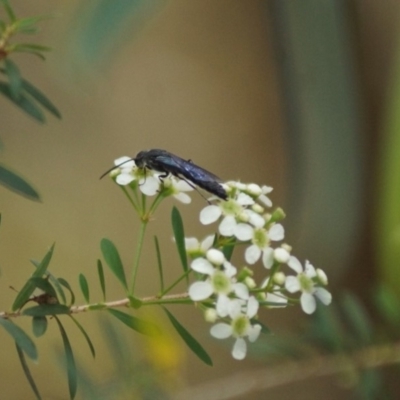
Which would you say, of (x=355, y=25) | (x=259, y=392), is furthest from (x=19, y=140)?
(x=259, y=392)

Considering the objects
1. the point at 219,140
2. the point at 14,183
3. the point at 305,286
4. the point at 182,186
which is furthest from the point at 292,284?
the point at 219,140

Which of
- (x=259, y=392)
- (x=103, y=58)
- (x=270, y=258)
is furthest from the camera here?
(x=259, y=392)

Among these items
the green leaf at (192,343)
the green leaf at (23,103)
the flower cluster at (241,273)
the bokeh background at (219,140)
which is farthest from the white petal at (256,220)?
the bokeh background at (219,140)

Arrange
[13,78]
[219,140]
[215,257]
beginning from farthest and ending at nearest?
[219,140]
[13,78]
[215,257]

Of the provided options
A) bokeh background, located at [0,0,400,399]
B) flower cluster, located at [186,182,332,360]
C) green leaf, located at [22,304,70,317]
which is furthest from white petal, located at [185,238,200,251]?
bokeh background, located at [0,0,400,399]

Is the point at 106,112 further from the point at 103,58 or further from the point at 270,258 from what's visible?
the point at 270,258

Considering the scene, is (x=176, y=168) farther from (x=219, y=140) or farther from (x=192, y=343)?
(x=219, y=140)

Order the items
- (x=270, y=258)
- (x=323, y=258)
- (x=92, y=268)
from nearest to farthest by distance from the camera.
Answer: (x=270, y=258) < (x=323, y=258) < (x=92, y=268)
